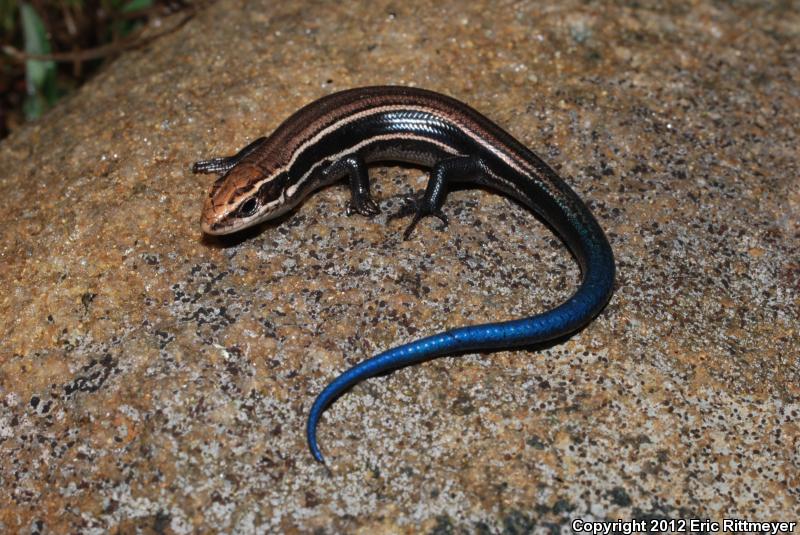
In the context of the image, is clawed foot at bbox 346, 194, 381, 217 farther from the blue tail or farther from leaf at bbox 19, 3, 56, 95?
leaf at bbox 19, 3, 56, 95

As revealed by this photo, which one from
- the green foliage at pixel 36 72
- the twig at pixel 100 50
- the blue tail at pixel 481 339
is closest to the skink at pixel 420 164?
the blue tail at pixel 481 339

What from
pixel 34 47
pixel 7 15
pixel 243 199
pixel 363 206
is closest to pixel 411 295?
pixel 363 206

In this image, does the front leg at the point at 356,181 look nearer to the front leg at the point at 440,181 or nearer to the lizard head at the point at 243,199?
the front leg at the point at 440,181

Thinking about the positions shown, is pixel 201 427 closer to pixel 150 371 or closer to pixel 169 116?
pixel 150 371

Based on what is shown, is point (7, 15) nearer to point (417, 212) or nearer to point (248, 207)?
point (248, 207)

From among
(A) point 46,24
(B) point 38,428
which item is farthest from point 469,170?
(A) point 46,24

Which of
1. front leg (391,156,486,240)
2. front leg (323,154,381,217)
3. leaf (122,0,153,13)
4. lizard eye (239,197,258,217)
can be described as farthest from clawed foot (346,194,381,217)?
leaf (122,0,153,13)
